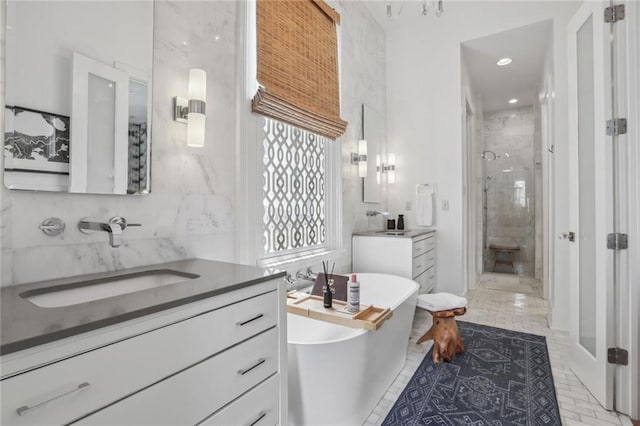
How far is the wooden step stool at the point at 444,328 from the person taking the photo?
230cm

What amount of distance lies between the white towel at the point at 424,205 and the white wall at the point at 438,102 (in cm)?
9

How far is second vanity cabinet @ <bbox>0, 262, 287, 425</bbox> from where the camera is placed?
0.62 metres

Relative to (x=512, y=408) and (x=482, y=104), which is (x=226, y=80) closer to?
(x=512, y=408)

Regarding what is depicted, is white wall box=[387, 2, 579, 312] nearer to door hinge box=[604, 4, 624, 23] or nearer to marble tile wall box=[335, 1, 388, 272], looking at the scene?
marble tile wall box=[335, 1, 388, 272]

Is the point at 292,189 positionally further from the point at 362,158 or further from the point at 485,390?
the point at 485,390

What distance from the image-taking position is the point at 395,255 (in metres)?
2.95

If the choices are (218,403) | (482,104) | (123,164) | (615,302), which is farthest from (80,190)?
(482,104)

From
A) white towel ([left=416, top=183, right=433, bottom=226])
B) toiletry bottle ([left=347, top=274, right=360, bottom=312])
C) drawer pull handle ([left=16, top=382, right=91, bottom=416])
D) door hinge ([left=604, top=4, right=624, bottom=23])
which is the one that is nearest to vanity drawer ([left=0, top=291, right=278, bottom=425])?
drawer pull handle ([left=16, top=382, right=91, bottom=416])

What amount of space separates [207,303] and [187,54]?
130 cm

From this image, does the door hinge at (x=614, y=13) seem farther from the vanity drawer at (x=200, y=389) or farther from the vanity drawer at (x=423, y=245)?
the vanity drawer at (x=200, y=389)

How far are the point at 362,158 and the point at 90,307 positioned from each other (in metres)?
2.81

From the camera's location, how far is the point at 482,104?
5516 mm

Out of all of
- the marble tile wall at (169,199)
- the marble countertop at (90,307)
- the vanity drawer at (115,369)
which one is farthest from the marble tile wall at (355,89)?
the vanity drawer at (115,369)

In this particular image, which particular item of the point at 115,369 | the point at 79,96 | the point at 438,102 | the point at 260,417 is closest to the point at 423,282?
the point at 438,102
